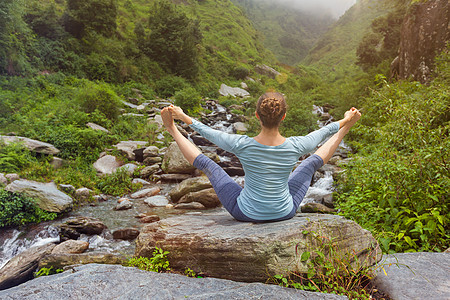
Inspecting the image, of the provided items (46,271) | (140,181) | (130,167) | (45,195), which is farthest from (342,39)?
(46,271)

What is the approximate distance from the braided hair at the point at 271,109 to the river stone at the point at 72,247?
4977 millimetres

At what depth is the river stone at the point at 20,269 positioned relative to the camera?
4.02 meters

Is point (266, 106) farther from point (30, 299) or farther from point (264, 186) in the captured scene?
point (30, 299)

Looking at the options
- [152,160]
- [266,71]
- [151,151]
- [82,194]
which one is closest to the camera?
[82,194]

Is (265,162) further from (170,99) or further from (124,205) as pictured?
(170,99)

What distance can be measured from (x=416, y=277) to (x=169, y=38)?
28761 millimetres

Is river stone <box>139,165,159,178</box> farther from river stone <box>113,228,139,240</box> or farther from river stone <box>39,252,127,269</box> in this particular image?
river stone <box>39,252,127,269</box>

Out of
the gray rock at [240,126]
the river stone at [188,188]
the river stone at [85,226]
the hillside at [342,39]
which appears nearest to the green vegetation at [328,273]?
the river stone at [85,226]

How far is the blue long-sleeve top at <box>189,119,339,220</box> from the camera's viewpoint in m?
2.54

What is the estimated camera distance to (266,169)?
2.55 metres

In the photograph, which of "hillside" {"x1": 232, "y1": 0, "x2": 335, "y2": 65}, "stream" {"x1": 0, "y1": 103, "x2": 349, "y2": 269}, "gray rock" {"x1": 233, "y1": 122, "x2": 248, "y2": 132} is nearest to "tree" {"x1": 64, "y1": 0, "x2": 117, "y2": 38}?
"gray rock" {"x1": 233, "y1": 122, "x2": 248, "y2": 132}

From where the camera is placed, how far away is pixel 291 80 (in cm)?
4712

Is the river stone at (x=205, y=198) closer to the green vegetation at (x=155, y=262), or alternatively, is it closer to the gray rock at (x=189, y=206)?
the gray rock at (x=189, y=206)

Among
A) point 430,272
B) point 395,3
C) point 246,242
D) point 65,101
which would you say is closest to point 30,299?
point 246,242
